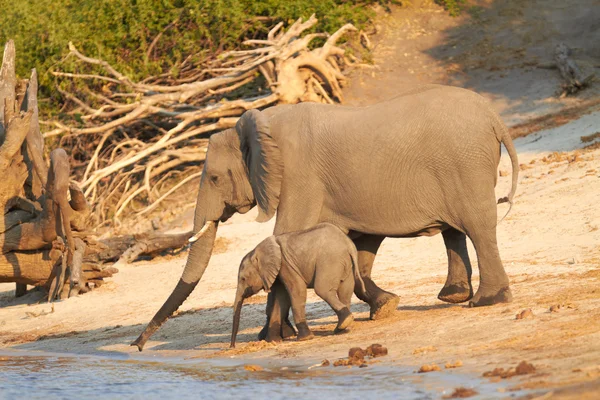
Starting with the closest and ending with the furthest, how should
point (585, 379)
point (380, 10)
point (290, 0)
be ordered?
point (585, 379) → point (290, 0) → point (380, 10)

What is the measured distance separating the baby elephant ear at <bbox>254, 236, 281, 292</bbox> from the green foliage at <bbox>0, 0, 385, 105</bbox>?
11.7 m

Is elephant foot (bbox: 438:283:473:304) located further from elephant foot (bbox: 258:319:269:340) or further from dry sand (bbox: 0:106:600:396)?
elephant foot (bbox: 258:319:269:340)

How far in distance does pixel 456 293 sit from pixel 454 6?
14.8 metres

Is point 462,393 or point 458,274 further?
point 458,274

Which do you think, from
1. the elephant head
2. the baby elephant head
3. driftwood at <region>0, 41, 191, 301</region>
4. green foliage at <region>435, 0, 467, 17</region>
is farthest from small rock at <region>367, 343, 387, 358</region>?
green foliage at <region>435, 0, 467, 17</region>

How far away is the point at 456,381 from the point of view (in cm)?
614

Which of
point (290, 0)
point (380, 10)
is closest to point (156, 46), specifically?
point (290, 0)

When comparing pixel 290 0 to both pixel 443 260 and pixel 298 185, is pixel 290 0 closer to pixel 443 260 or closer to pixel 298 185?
pixel 443 260

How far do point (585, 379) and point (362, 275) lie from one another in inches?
152

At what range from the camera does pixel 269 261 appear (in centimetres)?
852

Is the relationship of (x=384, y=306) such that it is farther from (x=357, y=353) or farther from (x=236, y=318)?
(x=357, y=353)

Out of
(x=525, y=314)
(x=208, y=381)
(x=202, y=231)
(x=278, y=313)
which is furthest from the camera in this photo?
(x=202, y=231)

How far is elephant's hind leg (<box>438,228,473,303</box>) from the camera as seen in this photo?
902 centimetres

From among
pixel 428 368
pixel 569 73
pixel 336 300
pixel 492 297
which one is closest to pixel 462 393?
pixel 428 368
